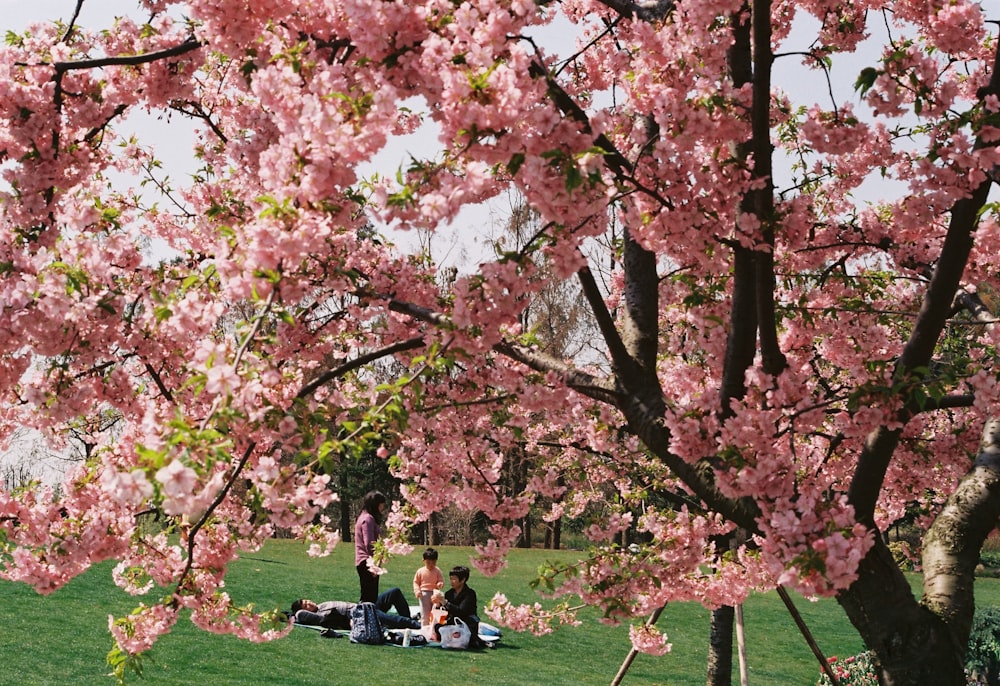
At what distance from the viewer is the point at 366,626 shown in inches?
410

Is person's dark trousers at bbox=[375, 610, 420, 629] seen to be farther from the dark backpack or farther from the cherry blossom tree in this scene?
the cherry blossom tree

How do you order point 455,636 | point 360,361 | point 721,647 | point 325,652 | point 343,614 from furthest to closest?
point 343,614 → point 455,636 → point 325,652 → point 721,647 → point 360,361

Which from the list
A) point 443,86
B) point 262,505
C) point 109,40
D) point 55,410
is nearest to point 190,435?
point 262,505

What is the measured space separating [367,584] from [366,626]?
500 millimetres

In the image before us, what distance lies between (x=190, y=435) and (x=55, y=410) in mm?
1947

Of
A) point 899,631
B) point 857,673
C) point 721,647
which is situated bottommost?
point 857,673

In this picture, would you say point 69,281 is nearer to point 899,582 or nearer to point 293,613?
point 899,582

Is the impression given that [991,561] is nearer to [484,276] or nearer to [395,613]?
[395,613]

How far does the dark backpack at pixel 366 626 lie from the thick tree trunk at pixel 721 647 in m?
4.05

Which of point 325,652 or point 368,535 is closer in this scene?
point 325,652

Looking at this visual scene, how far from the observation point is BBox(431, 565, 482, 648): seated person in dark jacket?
1108cm

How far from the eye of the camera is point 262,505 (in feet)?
9.86

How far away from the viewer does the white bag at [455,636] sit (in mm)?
10812

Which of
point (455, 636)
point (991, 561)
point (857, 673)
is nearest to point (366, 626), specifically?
point (455, 636)
